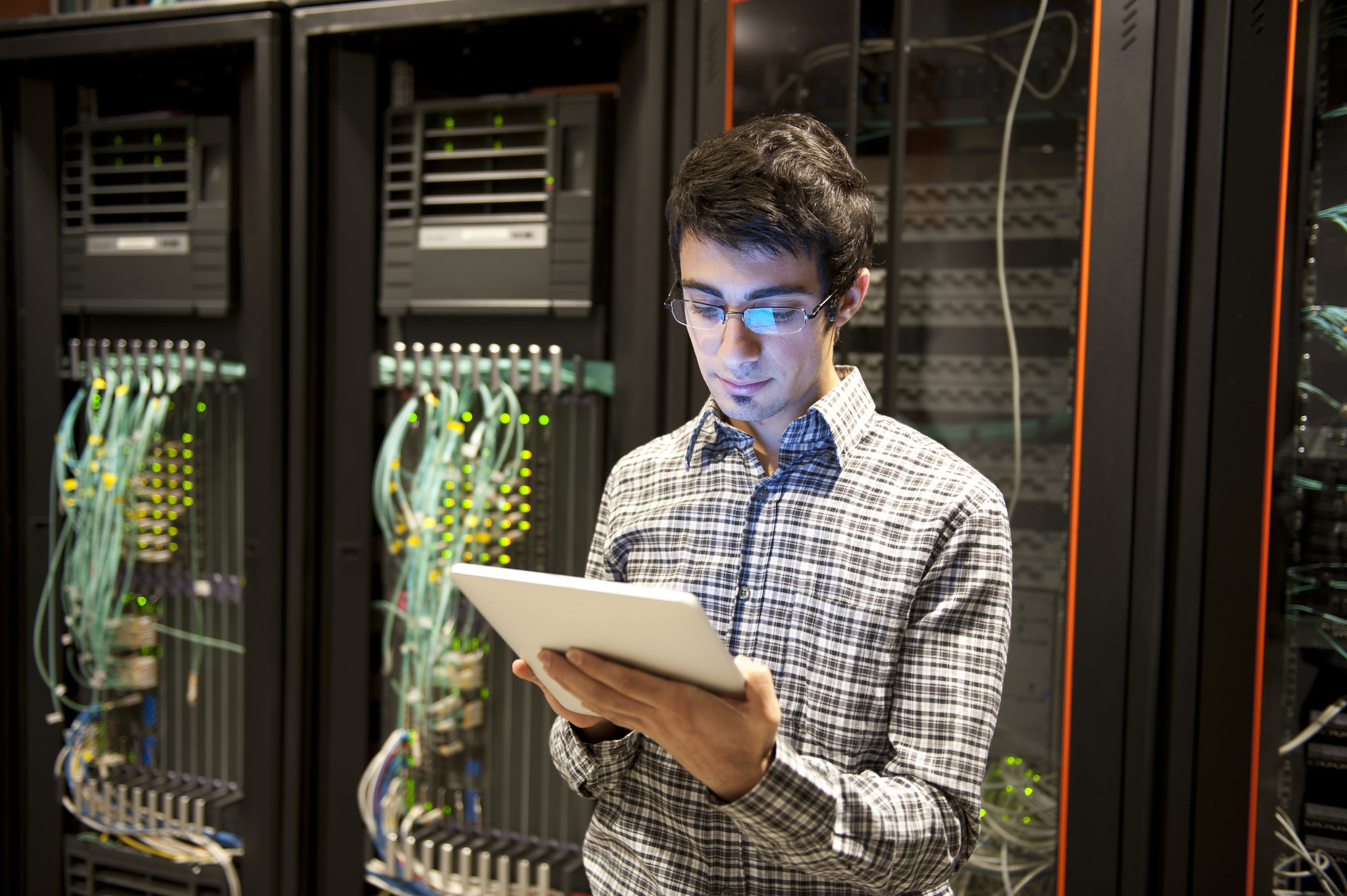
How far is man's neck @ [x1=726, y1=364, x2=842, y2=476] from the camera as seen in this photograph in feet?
3.05

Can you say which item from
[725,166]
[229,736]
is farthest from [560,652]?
[229,736]

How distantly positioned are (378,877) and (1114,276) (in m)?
1.75

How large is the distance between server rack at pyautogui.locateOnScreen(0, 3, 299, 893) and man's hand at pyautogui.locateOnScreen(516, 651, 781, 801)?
1.27 m

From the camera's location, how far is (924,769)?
0.78 metres

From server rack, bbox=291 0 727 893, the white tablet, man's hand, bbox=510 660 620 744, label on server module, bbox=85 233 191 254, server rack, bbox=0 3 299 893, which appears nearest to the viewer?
the white tablet

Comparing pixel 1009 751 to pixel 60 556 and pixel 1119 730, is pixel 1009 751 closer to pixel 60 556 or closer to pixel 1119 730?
pixel 1119 730

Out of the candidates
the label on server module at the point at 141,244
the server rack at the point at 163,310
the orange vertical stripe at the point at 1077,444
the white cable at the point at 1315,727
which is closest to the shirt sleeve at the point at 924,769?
the orange vertical stripe at the point at 1077,444

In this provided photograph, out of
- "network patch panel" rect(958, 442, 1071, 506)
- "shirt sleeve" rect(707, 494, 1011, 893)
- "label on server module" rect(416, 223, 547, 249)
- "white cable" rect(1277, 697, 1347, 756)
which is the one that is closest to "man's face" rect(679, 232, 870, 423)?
"shirt sleeve" rect(707, 494, 1011, 893)

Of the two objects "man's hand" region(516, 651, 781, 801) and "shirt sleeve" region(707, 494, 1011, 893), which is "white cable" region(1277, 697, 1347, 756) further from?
"man's hand" region(516, 651, 781, 801)

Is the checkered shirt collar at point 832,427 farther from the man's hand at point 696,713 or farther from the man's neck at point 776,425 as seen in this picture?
the man's hand at point 696,713

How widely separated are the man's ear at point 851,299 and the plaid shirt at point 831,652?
0.08 metres

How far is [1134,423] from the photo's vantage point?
1.28 metres

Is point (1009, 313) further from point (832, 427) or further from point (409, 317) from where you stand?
point (409, 317)

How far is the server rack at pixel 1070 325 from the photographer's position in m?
1.27
